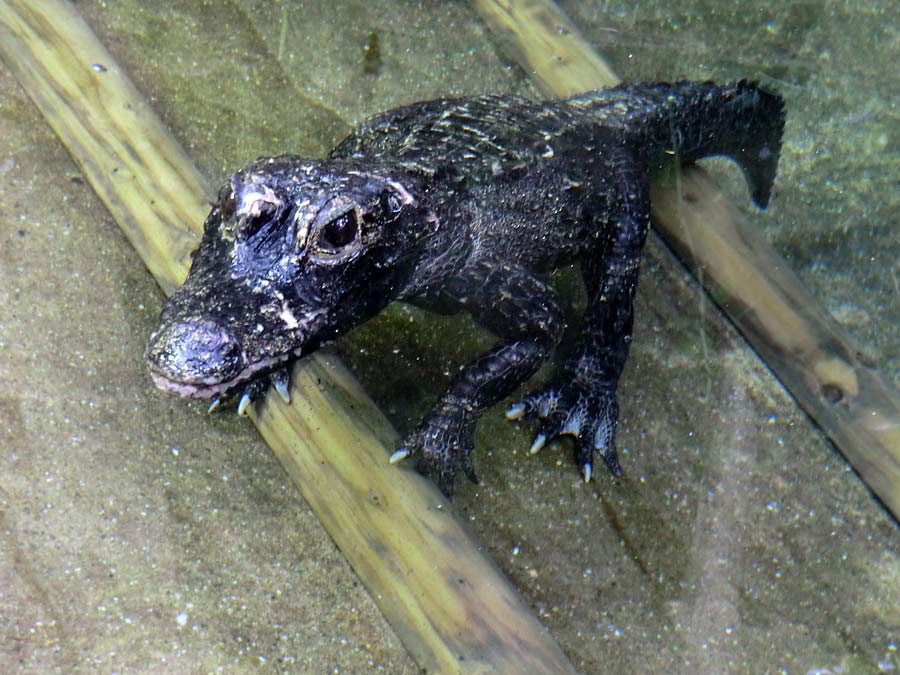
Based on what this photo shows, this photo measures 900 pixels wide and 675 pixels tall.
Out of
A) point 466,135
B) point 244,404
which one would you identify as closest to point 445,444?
point 244,404

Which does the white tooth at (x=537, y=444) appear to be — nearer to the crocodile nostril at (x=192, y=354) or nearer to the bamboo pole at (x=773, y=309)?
the bamboo pole at (x=773, y=309)

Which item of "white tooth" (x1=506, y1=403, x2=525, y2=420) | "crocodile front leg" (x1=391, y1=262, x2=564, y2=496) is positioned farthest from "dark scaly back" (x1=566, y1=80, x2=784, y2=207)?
"white tooth" (x1=506, y1=403, x2=525, y2=420)

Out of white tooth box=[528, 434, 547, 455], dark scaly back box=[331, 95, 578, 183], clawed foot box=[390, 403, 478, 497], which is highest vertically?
dark scaly back box=[331, 95, 578, 183]

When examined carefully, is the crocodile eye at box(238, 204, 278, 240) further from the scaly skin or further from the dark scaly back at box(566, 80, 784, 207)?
the dark scaly back at box(566, 80, 784, 207)

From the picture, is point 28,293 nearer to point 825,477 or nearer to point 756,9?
point 825,477

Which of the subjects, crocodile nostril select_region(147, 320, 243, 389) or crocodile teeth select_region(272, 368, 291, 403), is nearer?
crocodile nostril select_region(147, 320, 243, 389)

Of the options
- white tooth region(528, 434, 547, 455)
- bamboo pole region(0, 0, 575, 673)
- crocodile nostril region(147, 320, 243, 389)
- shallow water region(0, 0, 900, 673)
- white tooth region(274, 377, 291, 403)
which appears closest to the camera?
crocodile nostril region(147, 320, 243, 389)

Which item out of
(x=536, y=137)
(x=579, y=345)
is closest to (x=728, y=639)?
(x=579, y=345)
